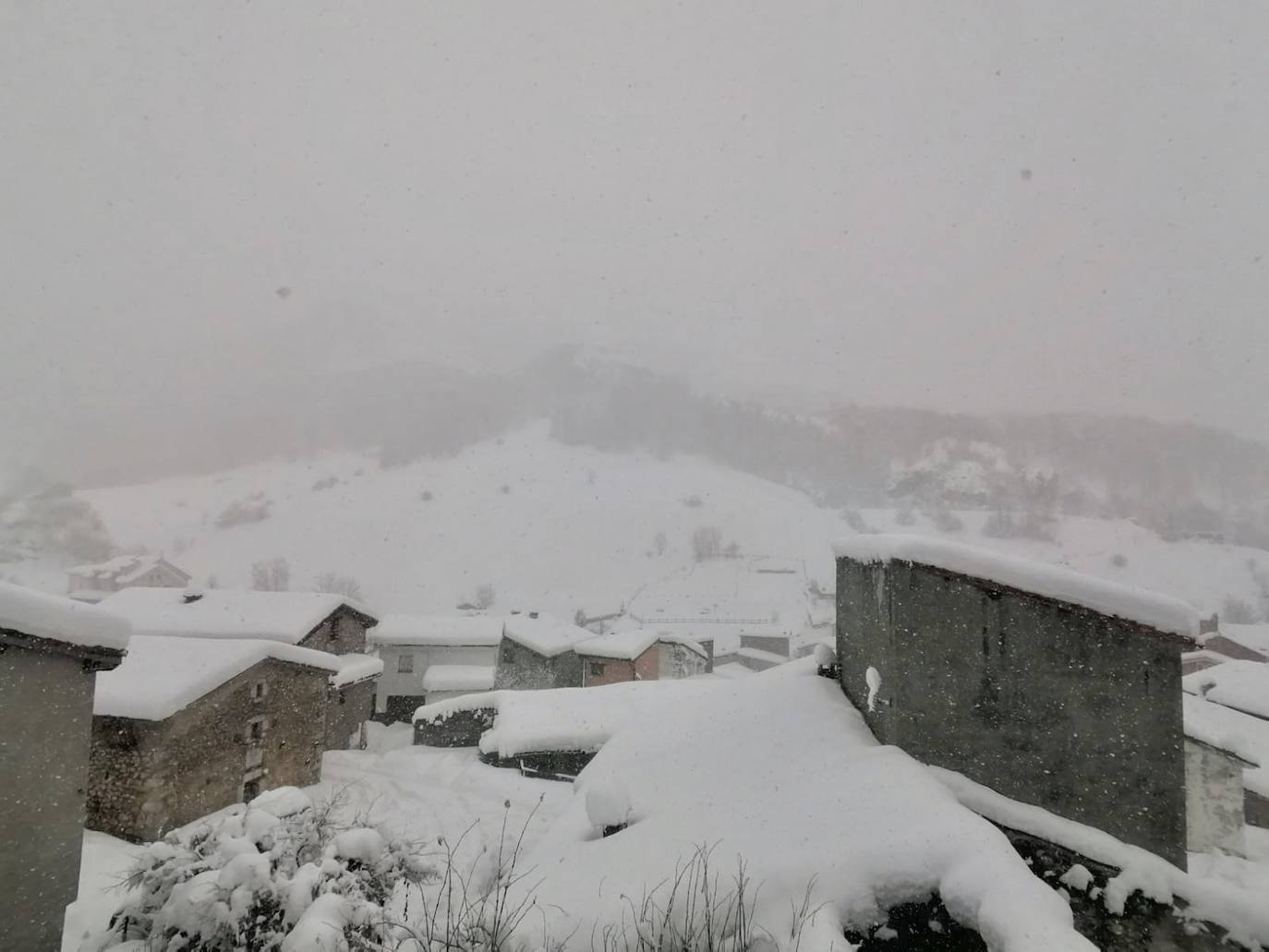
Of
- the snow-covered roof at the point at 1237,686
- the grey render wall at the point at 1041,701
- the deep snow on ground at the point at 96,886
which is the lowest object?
the deep snow on ground at the point at 96,886

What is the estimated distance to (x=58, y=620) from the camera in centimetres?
745

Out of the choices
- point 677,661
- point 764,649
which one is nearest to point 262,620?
point 677,661

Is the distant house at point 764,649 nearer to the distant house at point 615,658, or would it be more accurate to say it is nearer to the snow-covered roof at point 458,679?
the distant house at point 615,658

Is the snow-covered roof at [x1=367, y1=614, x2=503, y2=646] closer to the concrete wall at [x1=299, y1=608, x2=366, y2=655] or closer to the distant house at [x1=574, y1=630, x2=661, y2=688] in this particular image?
the concrete wall at [x1=299, y1=608, x2=366, y2=655]

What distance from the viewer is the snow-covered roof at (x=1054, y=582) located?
780cm

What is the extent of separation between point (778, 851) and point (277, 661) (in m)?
19.8

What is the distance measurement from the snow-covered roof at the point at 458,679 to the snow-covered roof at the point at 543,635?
2.71 metres

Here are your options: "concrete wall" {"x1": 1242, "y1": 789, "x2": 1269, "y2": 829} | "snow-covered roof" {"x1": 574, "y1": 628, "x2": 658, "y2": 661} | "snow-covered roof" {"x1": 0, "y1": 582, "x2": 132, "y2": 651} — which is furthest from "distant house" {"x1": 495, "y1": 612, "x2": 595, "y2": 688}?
"snow-covered roof" {"x1": 0, "y1": 582, "x2": 132, "y2": 651}

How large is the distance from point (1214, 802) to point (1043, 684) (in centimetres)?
1157

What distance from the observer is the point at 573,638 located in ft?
130

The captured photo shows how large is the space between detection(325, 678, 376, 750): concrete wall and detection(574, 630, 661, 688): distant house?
12.5m

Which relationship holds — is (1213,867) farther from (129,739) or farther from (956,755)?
(129,739)

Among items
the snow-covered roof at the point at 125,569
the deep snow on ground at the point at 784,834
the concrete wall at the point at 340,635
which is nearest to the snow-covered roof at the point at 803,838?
the deep snow on ground at the point at 784,834

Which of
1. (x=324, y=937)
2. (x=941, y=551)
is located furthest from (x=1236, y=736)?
(x=324, y=937)
